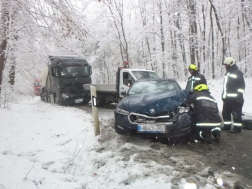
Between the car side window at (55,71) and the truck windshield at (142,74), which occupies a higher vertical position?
the car side window at (55,71)

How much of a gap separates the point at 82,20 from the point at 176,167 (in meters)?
4.18

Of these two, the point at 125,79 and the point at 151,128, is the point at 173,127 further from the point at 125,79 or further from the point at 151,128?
the point at 125,79

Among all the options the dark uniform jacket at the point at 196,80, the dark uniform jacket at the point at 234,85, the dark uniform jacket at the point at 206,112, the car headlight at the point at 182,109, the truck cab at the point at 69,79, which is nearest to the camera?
the dark uniform jacket at the point at 206,112

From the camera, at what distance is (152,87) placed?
527cm

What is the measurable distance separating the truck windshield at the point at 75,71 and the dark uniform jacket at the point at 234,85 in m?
9.10

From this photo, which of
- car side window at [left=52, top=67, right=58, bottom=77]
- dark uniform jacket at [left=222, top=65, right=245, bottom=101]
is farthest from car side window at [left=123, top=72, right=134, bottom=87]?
car side window at [left=52, top=67, right=58, bottom=77]

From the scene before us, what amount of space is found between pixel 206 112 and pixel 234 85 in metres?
1.46

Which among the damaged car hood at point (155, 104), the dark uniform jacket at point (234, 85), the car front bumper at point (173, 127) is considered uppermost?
the dark uniform jacket at point (234, 85)

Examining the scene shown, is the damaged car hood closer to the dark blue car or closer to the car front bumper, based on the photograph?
the dark blue car

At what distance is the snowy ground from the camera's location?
234 centimetres

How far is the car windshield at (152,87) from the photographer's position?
5.16m

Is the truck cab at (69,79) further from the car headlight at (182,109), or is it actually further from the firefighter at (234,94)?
the firefighter at (234,94)

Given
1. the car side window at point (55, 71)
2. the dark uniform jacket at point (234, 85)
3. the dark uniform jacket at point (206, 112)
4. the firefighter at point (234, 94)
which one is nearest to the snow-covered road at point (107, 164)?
the dark uniform jacket at point (206, 112)

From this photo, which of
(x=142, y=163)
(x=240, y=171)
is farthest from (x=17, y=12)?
(x=240, y=171)
